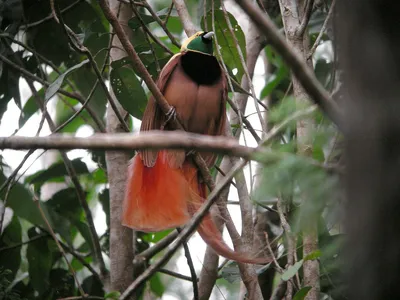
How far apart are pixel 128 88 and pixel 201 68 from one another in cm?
47

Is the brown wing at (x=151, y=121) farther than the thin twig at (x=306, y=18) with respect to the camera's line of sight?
Yes

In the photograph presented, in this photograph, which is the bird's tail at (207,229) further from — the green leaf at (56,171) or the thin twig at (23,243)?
the thin twig at (23,243)

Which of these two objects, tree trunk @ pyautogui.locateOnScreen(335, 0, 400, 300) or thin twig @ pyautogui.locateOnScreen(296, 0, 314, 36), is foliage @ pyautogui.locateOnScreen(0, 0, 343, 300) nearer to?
thin twig @ pyautogui.locateOnScreen(296, 0, 314, 36)

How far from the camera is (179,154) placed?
9.89ft

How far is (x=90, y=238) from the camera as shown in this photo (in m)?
3.31

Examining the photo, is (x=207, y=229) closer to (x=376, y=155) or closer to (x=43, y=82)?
(x=43, y=82)

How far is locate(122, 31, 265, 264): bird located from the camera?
9.11 feet

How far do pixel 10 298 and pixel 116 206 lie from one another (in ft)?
2.68

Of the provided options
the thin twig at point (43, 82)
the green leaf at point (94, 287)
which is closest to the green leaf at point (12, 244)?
the green leaf at point (94, 287)

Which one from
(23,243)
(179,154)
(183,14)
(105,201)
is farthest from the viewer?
(105,201)

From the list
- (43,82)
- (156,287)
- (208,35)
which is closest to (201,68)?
(208,35)

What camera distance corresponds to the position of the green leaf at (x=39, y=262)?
10.2 ft

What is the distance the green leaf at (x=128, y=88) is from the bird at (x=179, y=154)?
62mm

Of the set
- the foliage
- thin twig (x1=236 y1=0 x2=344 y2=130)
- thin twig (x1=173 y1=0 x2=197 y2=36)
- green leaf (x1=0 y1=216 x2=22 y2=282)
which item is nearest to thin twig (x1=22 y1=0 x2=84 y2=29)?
the foliage
